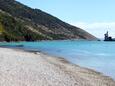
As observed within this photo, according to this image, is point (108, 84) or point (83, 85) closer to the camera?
point (83, 85)

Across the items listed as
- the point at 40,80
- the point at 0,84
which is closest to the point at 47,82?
the point at 40,80

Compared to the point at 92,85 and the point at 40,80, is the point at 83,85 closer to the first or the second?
the point at 92,85

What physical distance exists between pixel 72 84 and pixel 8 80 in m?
5.02

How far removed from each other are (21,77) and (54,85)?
12.8 feet

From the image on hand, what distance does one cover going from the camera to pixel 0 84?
75.5ft

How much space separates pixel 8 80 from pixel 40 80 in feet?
9.35

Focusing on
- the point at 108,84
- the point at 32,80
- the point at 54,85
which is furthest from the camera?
the point at 108,84

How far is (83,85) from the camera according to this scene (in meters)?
26.6

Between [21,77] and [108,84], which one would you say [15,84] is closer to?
[21,77]

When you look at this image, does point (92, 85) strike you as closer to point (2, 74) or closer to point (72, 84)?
point (72, 84)

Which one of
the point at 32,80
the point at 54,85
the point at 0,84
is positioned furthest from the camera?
the point at 32,80

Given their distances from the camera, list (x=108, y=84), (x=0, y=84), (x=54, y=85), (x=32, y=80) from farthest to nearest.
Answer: (x=108, y=84) → (x=32, y=80) → (x=54, y=85) → (x=0, y=84)

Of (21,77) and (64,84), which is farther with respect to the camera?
(21,77)

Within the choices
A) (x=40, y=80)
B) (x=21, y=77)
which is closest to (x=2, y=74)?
(x=21, y=77)
